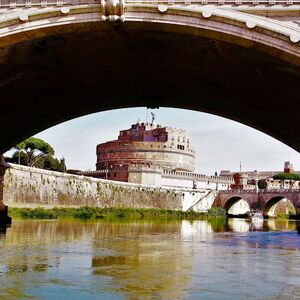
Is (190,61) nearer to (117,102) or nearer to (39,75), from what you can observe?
(39,75)

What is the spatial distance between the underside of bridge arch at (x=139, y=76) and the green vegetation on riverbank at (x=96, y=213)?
21.0m

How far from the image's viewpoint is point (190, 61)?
15.4 m

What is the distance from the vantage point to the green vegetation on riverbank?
4359 centimetres

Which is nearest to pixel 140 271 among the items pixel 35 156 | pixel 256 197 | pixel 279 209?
pixel 35 156

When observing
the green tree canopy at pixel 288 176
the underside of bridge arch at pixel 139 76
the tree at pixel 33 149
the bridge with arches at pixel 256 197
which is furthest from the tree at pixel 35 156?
the green tree canopy at pixel 288 176

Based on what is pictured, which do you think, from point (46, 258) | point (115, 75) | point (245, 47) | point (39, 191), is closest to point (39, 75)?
point (115, 75)

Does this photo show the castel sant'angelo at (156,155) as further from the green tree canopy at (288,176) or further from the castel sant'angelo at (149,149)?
the green tree canopy at (288,176)

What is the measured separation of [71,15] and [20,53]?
2140 mm

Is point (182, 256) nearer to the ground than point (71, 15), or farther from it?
nearer to the ground

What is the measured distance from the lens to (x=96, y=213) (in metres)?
53.5

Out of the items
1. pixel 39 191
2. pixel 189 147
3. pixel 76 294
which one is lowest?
pixel 76 294

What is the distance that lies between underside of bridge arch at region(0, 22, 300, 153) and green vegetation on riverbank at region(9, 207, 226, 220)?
826 inches

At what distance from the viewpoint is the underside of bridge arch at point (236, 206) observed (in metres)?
90.0

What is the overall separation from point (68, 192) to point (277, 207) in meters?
54.1
